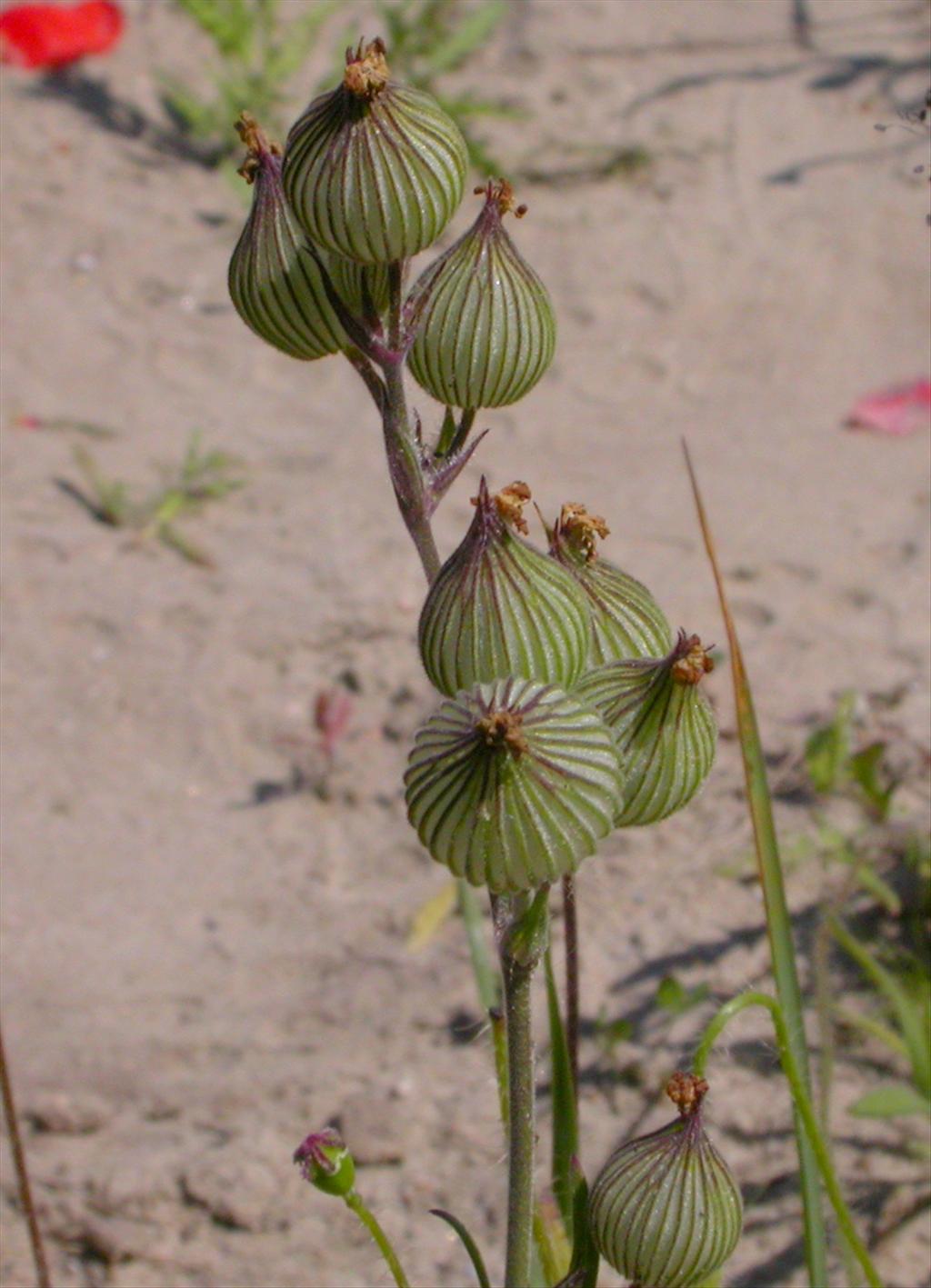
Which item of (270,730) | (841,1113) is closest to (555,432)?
(270,730)

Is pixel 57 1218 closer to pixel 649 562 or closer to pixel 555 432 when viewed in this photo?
pixel 649 562

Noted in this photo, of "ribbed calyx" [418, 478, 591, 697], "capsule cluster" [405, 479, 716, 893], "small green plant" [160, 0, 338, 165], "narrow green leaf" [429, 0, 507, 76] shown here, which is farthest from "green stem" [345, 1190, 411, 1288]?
"narrow green leaf" [429, 0, 507, 76]

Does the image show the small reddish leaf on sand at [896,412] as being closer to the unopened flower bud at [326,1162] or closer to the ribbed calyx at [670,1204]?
the ribbed calyx at [670,1204]

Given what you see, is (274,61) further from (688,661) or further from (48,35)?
(688,661)

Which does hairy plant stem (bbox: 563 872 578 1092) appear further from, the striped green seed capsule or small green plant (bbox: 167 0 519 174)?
small green plant (bbox: 167 0 519 174)

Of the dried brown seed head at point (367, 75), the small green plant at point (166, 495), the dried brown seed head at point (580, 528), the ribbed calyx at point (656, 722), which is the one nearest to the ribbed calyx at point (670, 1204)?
the ribbed calyx at point (656, 722)
